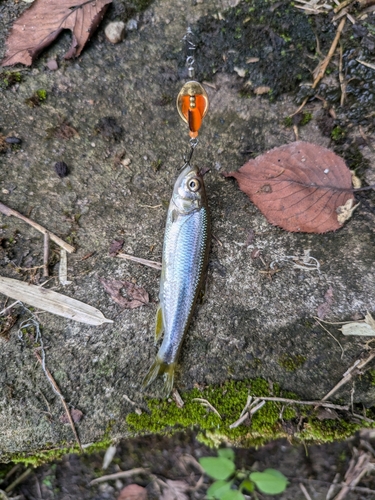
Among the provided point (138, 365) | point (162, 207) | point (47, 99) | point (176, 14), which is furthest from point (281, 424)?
point (176, 14)

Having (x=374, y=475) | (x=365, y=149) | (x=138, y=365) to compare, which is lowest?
(x=374, y=475)

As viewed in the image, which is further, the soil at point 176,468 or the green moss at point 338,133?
the soil at point 176,468

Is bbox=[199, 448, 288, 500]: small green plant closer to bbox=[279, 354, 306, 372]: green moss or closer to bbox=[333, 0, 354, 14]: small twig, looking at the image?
bbox=[279, 354, 306, 372]: green moss

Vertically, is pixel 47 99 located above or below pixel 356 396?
above

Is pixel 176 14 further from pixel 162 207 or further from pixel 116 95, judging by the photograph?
pixel 162 207

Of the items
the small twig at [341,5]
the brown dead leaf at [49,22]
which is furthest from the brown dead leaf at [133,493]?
the small twig at [341,5]

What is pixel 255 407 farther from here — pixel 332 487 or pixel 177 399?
pixel 332 487

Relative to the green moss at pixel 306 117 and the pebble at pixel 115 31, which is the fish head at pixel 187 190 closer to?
the green moss at pixel 306 117

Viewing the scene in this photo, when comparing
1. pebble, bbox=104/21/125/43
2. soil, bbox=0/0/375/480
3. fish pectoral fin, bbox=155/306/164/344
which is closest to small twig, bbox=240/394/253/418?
soil, bbox=0/0/375/480
